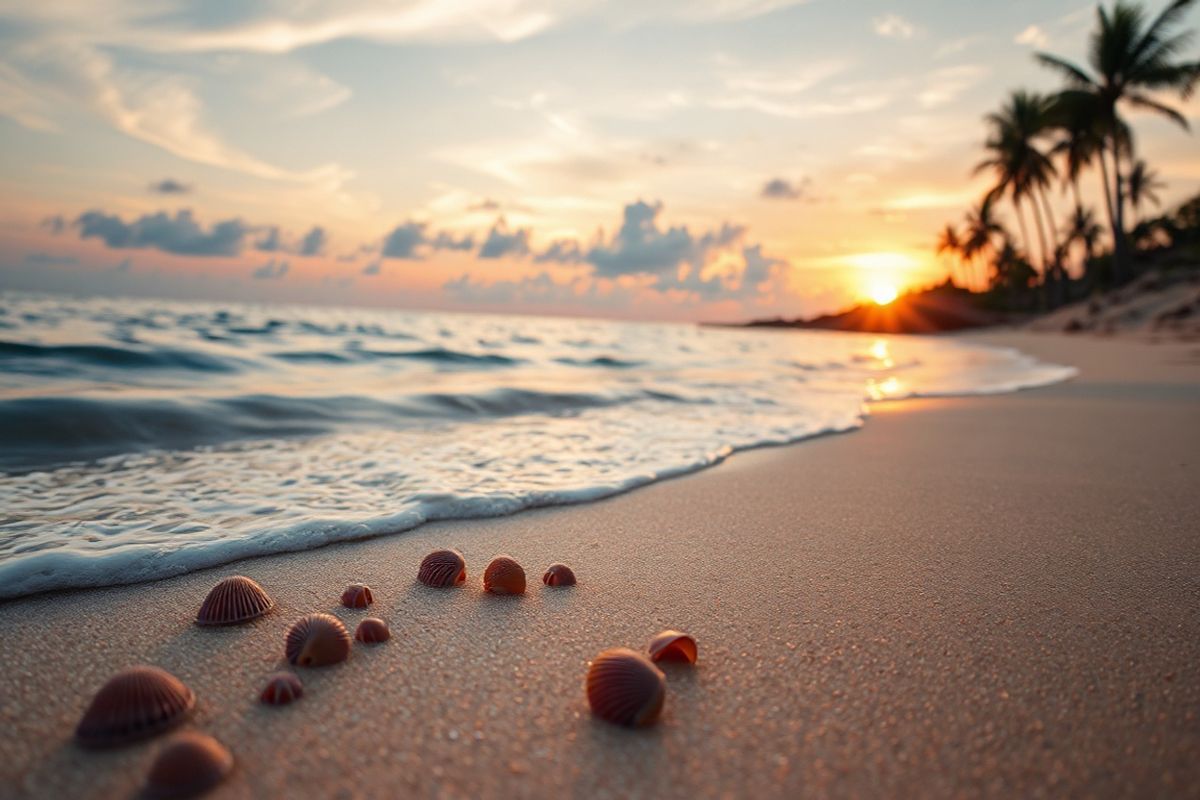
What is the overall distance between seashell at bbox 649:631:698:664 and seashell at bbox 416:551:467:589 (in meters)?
0.86

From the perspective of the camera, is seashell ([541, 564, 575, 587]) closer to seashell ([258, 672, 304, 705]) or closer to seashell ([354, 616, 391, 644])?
seashell ([354, 616, 391, 644])

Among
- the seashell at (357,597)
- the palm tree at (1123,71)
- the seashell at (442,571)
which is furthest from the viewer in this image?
the palm tree at (1123,71)

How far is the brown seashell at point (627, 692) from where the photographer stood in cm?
146

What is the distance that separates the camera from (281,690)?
1.56 meters

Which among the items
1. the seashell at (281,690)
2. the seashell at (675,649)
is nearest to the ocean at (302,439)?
the seashell at (281,690)

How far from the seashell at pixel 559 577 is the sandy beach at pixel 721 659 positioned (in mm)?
46

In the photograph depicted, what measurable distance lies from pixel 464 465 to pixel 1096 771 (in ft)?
11.7

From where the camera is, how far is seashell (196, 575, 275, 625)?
6.63 ft

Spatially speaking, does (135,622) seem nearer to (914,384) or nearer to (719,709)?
(719,709)

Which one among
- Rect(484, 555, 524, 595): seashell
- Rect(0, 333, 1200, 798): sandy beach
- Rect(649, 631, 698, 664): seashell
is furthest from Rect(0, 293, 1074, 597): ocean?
Rect(649, 631, 698, 664): seashell

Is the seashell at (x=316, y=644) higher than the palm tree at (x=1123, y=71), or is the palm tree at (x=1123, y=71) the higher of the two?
the palm tree at (x=1123, y=71)

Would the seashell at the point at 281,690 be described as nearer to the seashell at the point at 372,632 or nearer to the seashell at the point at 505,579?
the seashell at the point at 372,632

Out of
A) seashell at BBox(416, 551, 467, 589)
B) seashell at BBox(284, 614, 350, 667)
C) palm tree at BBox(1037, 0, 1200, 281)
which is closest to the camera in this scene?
seashell at BBox(284, 614, 350, 667)

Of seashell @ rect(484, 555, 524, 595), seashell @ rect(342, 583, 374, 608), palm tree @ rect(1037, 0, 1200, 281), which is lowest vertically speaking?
seashell @ rect(342, 583, 374, 608)
